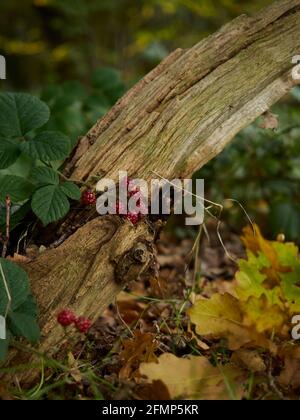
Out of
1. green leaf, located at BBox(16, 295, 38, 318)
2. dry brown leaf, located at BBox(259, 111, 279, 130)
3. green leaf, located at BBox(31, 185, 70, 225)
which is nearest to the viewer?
green leaf, located at BBox(16, 295, 38, 318)

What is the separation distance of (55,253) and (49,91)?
1.63m

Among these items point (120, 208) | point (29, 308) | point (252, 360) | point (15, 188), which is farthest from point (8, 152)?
point (252, 360)

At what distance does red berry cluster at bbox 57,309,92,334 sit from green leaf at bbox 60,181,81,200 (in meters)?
0.31

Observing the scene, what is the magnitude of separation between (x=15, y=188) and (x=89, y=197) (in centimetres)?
20

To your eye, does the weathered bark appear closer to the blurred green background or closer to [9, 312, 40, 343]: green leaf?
[9, 312, 40, 343]: green leaf

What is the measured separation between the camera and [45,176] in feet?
5.00

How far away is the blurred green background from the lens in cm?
289

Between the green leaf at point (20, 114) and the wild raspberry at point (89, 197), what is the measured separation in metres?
0.25

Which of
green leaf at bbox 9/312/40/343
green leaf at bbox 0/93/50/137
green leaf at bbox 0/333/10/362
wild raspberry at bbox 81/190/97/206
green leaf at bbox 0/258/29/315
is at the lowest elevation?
green leaf at bbox 0/333/10/362

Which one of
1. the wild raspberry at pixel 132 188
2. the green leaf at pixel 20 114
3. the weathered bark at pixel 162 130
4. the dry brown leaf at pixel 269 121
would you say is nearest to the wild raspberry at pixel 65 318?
the weathered bark at pixel 162 130

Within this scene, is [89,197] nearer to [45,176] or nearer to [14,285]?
[45,176]

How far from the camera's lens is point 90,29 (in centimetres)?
611

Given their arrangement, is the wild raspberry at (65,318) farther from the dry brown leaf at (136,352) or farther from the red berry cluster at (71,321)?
the dry brown leaf at (136,352)

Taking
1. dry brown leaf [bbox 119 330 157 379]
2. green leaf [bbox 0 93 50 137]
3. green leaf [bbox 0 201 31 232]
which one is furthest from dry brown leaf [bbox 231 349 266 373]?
green leaf [bbox 0 93 50 137]
